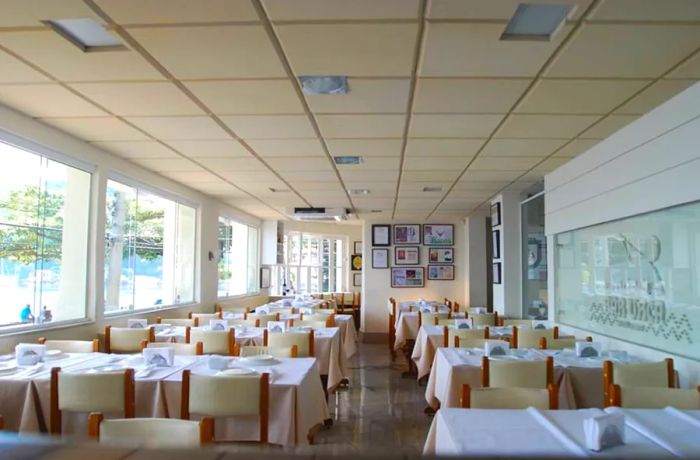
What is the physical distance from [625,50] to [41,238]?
4731 mm

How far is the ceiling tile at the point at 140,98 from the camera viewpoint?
341 centimetres

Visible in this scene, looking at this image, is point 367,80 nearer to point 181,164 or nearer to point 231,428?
point 231,428

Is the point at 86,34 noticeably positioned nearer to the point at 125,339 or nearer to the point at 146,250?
the point at 125,339

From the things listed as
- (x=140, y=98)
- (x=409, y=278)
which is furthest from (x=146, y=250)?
(x=409, y=278)

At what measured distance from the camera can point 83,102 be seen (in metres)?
3.75

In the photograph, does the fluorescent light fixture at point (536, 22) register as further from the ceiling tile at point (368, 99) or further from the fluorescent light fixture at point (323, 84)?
the fluorescent light fixture at point (323, 84)

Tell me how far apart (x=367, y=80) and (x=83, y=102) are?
82.0 inches

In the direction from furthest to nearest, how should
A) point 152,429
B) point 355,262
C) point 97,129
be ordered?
point 355,262 < point 97,129 < point 152,429

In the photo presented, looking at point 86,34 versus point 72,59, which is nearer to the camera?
point 86,34

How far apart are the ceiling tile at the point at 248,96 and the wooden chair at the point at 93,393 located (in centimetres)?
181

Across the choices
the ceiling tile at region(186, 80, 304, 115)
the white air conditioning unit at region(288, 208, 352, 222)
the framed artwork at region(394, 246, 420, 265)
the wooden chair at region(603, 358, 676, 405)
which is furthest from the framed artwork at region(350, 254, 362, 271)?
the wooden chair at region(603, 358, 676, 405)

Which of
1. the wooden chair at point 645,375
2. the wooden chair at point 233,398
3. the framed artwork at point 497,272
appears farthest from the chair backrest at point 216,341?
the framed artwork at point 497,272

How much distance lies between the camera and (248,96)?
140 inches

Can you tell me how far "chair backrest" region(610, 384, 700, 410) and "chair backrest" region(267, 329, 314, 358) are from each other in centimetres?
268
